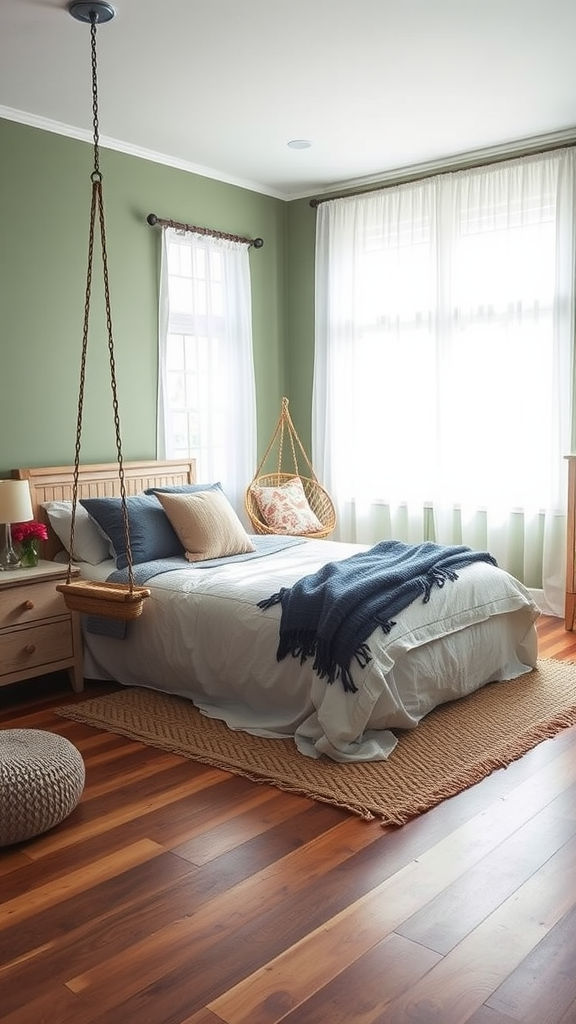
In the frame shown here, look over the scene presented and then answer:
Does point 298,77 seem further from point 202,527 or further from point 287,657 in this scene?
point 287,657

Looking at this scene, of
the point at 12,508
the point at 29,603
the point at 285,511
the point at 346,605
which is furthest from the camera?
the point at 285,511

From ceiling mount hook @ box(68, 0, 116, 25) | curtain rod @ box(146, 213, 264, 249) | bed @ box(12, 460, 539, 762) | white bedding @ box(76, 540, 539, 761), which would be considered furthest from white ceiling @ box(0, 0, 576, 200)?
white bedding @ box(76, 540, 539, 761)

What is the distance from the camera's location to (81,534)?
448 centimetres

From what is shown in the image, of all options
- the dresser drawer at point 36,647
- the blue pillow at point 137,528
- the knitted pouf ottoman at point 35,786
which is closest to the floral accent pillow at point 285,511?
the blue pillow at point 137,528

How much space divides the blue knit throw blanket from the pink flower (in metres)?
1.29

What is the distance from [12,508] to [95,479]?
0.85 meters

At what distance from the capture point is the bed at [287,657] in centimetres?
325

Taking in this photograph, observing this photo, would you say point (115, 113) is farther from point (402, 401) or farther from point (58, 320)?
point (402, 401)

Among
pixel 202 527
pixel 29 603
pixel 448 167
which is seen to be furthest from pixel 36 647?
pixel 448 167

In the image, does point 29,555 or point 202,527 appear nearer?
point 29,555

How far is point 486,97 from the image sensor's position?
4449 millimetres

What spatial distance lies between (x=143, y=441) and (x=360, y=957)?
373cm

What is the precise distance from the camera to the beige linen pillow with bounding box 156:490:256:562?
14.4ft

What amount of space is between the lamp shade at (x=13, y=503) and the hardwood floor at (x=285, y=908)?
4.59 feet
